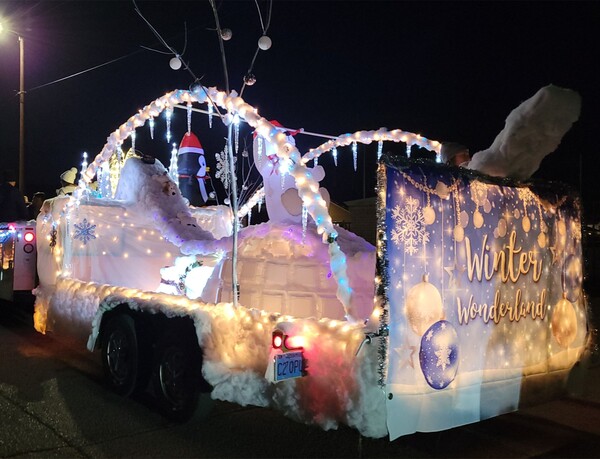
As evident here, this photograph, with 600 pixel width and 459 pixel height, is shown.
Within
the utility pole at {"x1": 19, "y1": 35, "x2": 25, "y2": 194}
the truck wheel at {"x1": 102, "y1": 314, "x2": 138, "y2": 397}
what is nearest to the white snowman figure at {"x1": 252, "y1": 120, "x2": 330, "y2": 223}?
the truck wheel at {"x1": 102, "y1": 314, "x2": 138, "y2": 397}

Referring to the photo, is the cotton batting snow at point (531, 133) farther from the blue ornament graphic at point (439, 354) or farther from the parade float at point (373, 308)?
the blue ornament graphic at point (439, 354)

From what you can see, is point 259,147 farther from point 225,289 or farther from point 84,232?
point 84,232

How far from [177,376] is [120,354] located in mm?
1162

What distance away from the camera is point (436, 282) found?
4.08 metres

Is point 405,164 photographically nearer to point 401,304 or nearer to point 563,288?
point 401,304

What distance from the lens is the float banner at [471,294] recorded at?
3.89m

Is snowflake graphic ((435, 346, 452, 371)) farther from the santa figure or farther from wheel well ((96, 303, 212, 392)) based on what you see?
the santa figure

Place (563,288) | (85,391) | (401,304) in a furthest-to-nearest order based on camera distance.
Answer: (85,391) → (563,288) → (401,304)

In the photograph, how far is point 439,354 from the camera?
404 centimetres

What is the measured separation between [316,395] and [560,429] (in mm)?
2600

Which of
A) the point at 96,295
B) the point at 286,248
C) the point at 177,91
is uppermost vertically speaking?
the point at 177,91

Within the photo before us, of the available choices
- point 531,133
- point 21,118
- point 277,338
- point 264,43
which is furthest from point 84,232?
point 21,118

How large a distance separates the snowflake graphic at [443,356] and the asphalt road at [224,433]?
867mm

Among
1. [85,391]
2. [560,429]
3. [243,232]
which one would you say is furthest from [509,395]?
[85,391]
